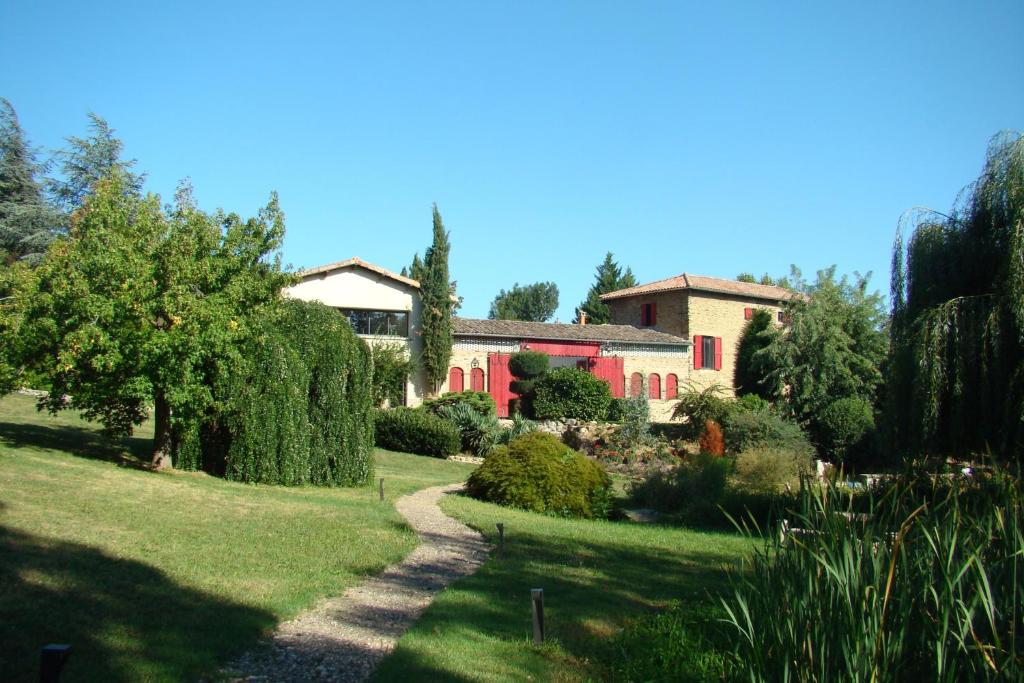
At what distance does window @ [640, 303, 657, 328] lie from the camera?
147 feet

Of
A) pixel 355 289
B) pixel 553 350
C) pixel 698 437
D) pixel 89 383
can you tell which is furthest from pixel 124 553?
pixel 553 350

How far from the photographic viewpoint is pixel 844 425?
2927 cm

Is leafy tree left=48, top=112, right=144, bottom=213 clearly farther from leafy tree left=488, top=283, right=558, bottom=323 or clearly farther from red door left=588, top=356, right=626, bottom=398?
leafy tree left=488, top=283, right=558, bottom=323

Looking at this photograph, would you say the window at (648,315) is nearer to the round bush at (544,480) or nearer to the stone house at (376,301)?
the stone house at (376,301)

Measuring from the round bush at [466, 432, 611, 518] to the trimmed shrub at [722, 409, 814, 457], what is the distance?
35.2 ft

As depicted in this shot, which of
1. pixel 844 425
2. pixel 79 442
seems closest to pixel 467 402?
pixel 844 425

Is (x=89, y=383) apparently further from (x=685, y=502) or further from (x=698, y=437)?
(x=698, y=437)

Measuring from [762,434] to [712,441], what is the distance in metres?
1.66

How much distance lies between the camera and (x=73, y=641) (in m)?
5.72

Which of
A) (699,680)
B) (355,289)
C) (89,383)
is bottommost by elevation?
(699,680)

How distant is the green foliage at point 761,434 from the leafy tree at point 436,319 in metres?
13.4

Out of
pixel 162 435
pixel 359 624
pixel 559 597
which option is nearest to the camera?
pixel 359 624

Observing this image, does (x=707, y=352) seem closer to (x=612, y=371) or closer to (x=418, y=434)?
(x=612, y=371)

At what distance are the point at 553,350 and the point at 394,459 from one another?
15.8 m
